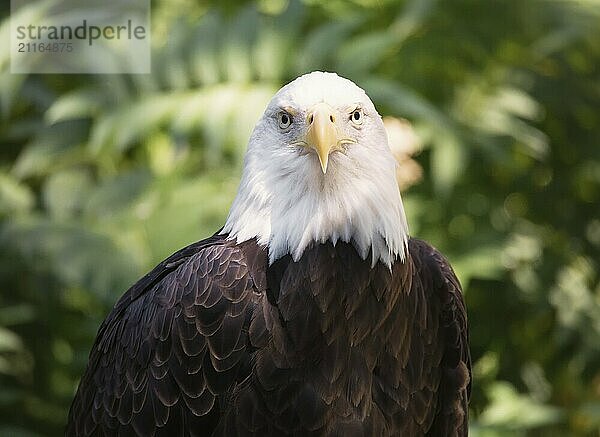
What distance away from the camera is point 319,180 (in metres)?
2.24

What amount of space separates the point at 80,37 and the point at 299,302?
6.69 feet

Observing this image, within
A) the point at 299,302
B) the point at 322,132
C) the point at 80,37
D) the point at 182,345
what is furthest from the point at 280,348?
the point at 80,37

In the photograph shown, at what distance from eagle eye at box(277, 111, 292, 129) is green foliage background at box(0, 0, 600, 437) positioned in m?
1.11

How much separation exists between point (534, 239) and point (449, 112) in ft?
2.26

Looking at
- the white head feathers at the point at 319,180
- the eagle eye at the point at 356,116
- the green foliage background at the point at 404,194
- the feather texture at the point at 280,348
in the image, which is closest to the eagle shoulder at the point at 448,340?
the feather texture at the point at 280,348

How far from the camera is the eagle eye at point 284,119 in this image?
7.36 feet

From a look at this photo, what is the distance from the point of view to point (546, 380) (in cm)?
443

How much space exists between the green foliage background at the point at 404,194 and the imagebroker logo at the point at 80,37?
0.06 meters

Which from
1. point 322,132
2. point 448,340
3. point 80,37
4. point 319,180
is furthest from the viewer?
point 80,37

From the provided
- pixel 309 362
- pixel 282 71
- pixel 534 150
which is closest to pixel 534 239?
pixel 534 150

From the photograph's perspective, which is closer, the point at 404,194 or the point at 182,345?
the point at 182,345

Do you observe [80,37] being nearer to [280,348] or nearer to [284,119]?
[284,119]

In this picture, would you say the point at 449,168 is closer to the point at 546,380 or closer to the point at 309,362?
the point at 546,380

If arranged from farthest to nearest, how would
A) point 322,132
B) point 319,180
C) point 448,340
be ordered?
point 448,340 < point 319,180 < point 322,132
